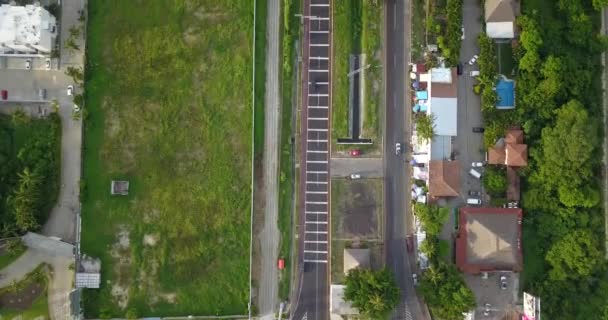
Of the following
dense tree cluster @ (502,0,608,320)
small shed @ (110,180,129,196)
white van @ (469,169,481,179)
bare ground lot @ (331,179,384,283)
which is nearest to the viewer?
dense tree cluster @ (502,0,608,320)

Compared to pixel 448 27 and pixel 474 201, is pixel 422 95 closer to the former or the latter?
pixel 448 27

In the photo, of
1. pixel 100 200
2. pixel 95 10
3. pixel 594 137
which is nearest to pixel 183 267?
pixel 100 200

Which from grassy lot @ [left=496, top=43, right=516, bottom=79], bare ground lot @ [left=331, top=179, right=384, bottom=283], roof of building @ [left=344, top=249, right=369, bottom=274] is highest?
grassy lot @ [left=496, top=43, right=516, bottom=79]

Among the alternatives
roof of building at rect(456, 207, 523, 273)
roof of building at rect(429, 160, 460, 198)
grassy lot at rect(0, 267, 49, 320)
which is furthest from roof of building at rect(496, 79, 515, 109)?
grassy lot at rect(0, 267, 49, 320)

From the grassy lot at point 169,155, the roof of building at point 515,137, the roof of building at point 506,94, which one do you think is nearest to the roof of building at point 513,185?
the roof of building at point 515,137

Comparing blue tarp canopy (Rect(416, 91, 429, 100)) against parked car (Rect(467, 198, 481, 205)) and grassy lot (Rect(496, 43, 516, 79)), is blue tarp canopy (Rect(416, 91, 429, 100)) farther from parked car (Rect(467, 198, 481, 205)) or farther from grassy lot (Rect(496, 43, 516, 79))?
parked car (Rect(467, 198, 481, 205))

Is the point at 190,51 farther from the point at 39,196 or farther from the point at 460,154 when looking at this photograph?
the point at 460,154
